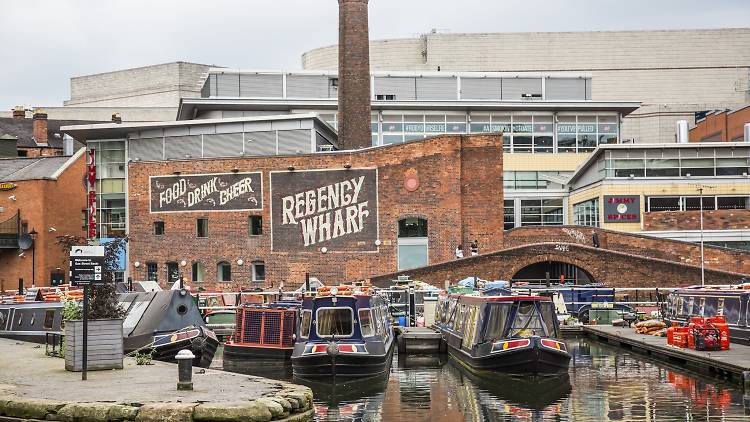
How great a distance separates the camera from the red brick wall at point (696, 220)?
54750 mm

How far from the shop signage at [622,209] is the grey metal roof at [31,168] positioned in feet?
104

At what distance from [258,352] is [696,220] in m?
29.5

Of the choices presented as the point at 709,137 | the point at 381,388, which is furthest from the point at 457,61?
the point at 381,388

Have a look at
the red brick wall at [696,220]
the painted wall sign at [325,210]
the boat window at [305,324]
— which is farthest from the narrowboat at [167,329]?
the red brick wall at [696,220]

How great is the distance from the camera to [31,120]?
91562 mm

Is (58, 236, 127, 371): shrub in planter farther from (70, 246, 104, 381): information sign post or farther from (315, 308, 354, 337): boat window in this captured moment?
(315, 308, 354, 337): boat window

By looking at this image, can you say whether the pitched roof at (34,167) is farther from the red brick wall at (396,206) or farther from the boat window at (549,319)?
the boat window at (549,319)

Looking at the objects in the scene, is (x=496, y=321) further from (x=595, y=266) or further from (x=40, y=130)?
(x=40, y=130)

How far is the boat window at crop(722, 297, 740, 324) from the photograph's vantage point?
1312 inches

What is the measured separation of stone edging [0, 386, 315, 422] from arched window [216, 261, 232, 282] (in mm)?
36160

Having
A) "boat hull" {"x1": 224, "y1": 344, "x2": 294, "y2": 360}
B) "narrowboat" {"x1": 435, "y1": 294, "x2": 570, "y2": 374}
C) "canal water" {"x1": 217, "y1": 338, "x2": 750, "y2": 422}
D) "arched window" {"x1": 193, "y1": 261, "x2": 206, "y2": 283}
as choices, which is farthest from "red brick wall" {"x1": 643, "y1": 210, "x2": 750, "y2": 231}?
"boat hull" {"x1": 224, "y1": 344, "x2": 294, "y2": 360}

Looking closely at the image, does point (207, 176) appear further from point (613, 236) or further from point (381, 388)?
point (381, 388)

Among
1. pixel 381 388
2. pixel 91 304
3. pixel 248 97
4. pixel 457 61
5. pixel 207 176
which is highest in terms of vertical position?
pixel 457 61

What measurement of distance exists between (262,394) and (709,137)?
7052 centimetres
